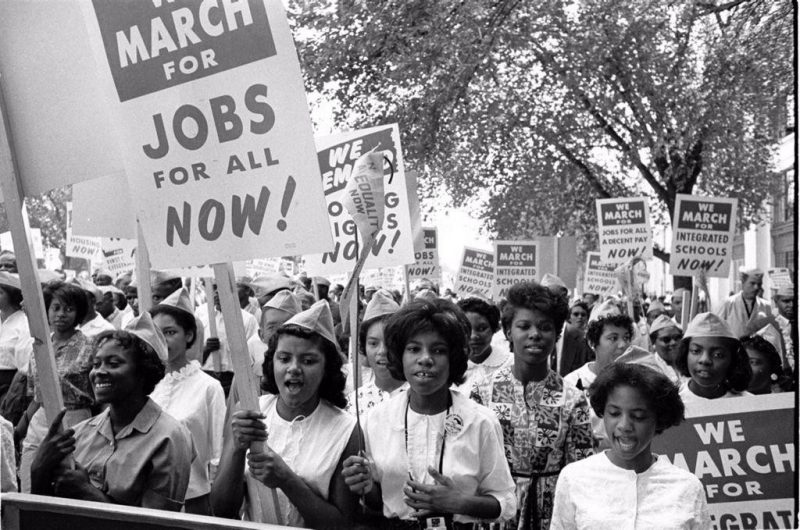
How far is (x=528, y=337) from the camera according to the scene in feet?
15.7

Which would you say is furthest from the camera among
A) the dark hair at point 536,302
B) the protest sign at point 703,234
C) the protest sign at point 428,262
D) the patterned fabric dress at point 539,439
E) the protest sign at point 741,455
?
the protest sign at point 428,262

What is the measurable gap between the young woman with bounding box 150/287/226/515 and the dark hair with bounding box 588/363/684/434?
71.9 inches

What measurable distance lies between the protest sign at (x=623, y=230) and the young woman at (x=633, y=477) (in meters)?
9.32

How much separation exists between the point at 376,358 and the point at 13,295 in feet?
9.87

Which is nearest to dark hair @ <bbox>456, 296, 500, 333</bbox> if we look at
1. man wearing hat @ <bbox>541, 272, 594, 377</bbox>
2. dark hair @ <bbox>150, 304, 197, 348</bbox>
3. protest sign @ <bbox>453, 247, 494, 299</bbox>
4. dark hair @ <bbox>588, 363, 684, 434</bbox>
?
dark hair @ <bbox>150, 304, 197, 348</bbox>

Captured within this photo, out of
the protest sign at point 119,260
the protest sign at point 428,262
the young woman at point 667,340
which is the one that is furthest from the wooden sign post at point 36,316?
the protest sign at point 119,260

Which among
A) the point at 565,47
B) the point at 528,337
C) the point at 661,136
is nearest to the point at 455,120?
the point at 565,47

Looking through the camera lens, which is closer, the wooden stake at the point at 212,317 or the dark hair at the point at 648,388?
the dark hair at the point at 648,388

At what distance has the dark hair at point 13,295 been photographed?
706 centimetres

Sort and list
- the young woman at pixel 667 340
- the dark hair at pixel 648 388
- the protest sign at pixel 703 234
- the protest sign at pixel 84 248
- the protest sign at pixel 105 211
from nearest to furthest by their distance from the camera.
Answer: the dark hair at pixel 648 388
the protest sign at pixel 105 211
the young woman at pixel 667 340
the protest sign at pixel 703 234
the protest sign at pixel 84 248

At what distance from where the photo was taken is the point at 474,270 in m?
14.5

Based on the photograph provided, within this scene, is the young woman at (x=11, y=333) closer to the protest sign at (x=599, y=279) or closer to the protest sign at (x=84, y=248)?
the protest sign at (x=84, y=248)

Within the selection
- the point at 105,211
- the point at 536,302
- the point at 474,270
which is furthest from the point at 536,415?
the point at 474,270

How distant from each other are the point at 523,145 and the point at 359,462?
54.0 feet
